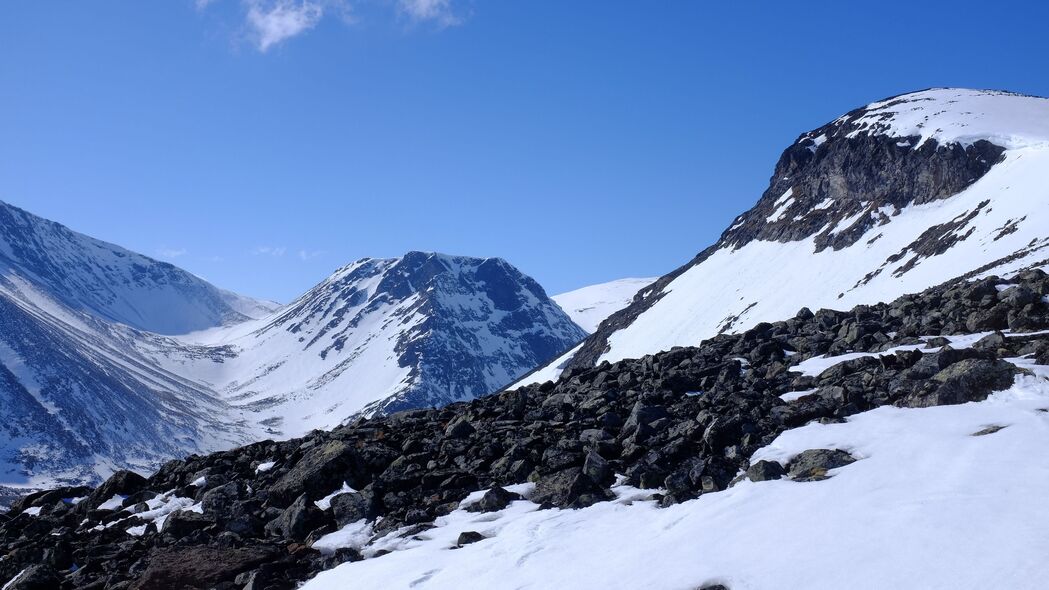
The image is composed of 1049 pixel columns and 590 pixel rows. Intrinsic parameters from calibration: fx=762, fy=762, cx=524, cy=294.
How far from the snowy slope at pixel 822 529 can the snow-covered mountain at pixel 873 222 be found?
34626mm

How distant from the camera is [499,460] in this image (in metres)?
17.2

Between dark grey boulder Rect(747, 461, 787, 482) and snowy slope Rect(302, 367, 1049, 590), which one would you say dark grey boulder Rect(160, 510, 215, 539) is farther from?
dark grey boulder Rect(747, 461, 787, 482)

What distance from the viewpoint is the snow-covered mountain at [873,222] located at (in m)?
60.8

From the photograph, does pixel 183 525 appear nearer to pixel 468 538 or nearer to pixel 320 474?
pixel 320 474

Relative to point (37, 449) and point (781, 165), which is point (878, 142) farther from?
point (37, 449)

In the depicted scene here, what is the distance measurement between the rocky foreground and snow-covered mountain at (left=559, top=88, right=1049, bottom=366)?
28.9 metres

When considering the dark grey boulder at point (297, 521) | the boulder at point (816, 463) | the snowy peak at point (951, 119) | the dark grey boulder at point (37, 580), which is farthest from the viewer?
the snowy peak at point (951, 119)

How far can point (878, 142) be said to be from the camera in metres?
102

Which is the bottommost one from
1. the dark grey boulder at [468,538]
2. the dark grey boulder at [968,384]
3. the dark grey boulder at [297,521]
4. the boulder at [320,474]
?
the dark grey boulder at [468,538]

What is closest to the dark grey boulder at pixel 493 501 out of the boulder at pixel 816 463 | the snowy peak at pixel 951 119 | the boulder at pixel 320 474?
the boulder at pixel 320 474

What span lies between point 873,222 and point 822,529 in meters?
85.7

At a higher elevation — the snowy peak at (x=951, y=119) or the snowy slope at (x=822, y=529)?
the snowy peak at (x=951, y=119)

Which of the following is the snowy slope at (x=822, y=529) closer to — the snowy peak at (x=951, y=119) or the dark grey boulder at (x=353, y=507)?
the dark grey boulder at (x=353, y=507)

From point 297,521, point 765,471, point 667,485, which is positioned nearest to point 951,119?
point 765,471
